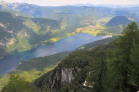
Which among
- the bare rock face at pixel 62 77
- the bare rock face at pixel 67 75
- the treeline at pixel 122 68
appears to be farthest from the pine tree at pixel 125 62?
the bare rock face at pixel 67 75

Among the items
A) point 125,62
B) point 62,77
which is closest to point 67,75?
point 62,77

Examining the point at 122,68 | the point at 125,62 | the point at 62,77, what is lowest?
the point at 62,77

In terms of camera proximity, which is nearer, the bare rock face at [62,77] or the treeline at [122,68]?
the treeline at [122,68]

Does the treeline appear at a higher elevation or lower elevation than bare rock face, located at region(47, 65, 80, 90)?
higher

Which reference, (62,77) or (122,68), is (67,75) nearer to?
(62,77)

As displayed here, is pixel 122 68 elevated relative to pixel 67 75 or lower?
elevated

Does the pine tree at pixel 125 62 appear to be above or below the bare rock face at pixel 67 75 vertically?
above

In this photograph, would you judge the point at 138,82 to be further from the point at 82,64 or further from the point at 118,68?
the point at 82,64

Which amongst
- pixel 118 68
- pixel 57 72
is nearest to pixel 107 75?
pixel 118 68

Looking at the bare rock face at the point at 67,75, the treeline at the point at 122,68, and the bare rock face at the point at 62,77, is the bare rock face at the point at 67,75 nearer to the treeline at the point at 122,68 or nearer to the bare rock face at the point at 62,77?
the bare rock face at the point at 62,77

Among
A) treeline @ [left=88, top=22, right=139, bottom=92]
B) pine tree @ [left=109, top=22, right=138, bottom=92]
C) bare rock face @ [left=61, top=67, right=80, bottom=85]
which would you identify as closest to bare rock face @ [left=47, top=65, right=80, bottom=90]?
bare rock face @ [left=61, top=67, right=80, bottom=85]

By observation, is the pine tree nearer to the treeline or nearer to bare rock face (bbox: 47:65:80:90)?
the treeline
